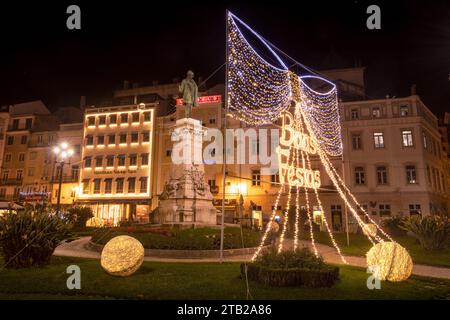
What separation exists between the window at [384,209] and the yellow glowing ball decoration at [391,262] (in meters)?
32.0

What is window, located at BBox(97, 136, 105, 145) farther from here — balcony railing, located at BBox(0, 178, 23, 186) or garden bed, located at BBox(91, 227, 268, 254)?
garden bed, located at BBox(91, 227, 268, 254)

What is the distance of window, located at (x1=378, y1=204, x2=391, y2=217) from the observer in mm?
40031

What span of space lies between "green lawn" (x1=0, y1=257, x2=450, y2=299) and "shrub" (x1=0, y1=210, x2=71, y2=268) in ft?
1.96

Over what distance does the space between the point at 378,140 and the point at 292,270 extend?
36.6 m

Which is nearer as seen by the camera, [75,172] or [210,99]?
[210,99]

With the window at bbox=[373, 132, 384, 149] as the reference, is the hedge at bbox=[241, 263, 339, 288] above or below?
below

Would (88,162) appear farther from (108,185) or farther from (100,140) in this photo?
(108,185)

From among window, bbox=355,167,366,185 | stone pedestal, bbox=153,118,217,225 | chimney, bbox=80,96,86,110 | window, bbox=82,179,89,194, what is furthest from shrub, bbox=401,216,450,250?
chimney, bbox=80,96,86,110

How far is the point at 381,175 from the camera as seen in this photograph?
4112cm

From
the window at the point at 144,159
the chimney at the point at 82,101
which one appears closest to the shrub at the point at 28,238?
the window at the point at 144,159

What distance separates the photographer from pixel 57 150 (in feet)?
88.4

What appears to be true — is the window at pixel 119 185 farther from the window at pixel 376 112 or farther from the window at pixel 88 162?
the window at pixel 376 112

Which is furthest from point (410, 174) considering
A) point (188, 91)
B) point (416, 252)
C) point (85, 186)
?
point (85, 186)

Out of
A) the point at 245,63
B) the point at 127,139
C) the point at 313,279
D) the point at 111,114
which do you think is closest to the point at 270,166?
the point at 127,139
